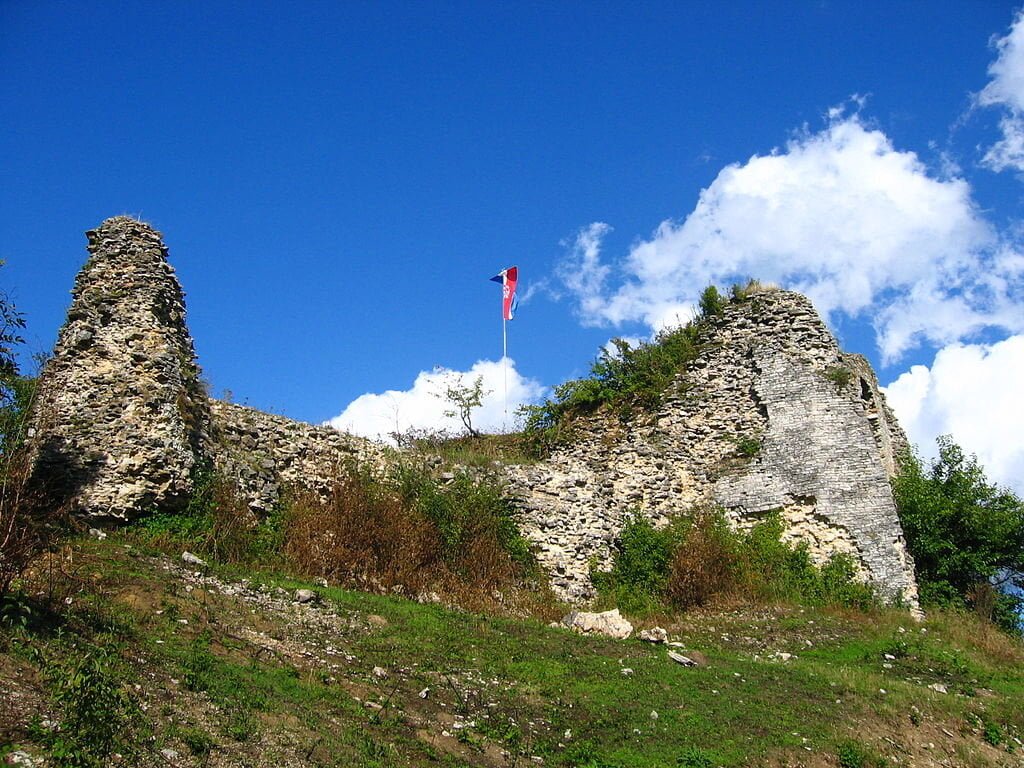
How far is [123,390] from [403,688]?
7.82m

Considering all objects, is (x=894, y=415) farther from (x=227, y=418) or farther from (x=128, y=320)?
(x=128, y=320)

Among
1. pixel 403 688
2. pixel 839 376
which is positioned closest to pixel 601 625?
pixel 403 688

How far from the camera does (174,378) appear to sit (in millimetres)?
14523

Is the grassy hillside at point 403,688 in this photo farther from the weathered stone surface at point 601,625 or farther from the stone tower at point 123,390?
the stone tower at point 123,390

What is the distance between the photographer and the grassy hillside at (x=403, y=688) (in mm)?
6477

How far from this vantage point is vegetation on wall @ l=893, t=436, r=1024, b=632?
17984 mm

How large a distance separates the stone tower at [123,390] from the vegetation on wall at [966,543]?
15.3m

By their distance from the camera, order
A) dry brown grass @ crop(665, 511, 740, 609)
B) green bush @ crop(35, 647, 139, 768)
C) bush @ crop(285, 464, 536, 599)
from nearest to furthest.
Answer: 1. green bush @ crop(35, 647, 139, 768)
2. bush @ crop(285, 464, 536, 599)
3. dry brown grass @ crop(665, 511, 740, 609)

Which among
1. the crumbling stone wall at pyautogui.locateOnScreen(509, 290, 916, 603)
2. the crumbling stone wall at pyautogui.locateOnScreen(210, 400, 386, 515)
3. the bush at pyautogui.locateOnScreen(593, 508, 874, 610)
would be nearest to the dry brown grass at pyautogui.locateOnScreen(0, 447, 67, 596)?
the crumbling stone wall at pyautogui.locateOnScreen(210, 400, 386, 515)

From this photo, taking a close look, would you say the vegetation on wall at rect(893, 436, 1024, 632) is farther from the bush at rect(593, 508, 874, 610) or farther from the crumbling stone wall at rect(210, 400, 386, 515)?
the crumbling stone wall at rect(210, 400, 386, 515)

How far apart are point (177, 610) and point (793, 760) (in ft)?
23.1

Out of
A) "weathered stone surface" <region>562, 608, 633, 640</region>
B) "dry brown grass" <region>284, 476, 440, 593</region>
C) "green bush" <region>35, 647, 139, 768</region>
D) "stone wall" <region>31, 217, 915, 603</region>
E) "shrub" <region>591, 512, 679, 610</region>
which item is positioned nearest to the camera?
"green bush" <region>35, 647, 139, 768</region>

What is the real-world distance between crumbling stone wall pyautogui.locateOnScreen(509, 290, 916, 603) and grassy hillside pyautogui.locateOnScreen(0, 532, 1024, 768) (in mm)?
3908

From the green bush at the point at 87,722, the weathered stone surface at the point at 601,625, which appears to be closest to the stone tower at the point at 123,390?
the weathered stone surface at the point at 601,625
